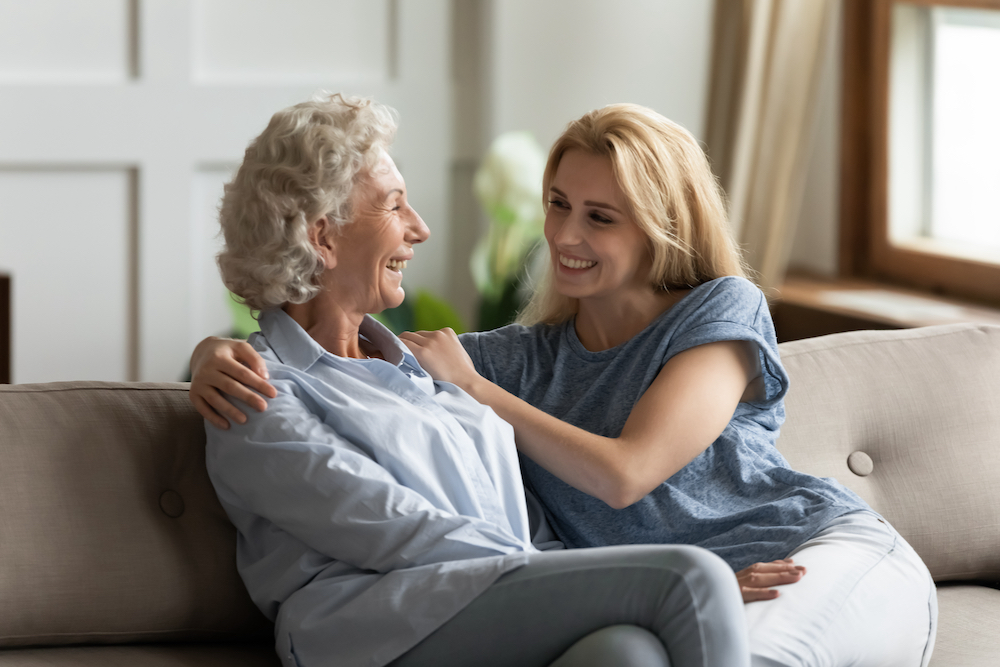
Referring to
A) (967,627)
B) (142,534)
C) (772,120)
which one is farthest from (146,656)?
(772,120)

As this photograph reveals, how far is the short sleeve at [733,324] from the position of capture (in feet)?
4.94

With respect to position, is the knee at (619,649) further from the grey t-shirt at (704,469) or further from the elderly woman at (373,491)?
the grey t-shirt at (704,469)

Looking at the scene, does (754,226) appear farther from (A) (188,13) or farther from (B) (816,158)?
(A) (188,13)

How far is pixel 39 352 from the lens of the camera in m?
3.19

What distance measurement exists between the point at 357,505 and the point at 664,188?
683mm

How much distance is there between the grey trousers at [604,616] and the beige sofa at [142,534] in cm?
39

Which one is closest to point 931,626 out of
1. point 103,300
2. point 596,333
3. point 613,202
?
point 596,333

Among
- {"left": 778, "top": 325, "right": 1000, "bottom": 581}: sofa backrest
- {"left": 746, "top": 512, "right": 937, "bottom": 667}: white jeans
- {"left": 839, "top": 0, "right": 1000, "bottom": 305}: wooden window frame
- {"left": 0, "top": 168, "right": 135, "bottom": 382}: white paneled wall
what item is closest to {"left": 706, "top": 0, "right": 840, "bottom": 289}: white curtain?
{"left": 839, "top": 0, "right": 1000, "bottom": 305}: wooden window frame

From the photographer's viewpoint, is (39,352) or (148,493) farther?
(39,352)

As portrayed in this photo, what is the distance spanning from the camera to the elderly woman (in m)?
1.19

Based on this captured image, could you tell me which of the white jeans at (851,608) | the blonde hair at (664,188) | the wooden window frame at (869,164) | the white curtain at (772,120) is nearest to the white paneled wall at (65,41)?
the white curtain at (772,120)

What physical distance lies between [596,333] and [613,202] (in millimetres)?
232

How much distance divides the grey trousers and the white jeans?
0.42 feet

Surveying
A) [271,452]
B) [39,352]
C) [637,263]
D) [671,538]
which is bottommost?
[39,352]
